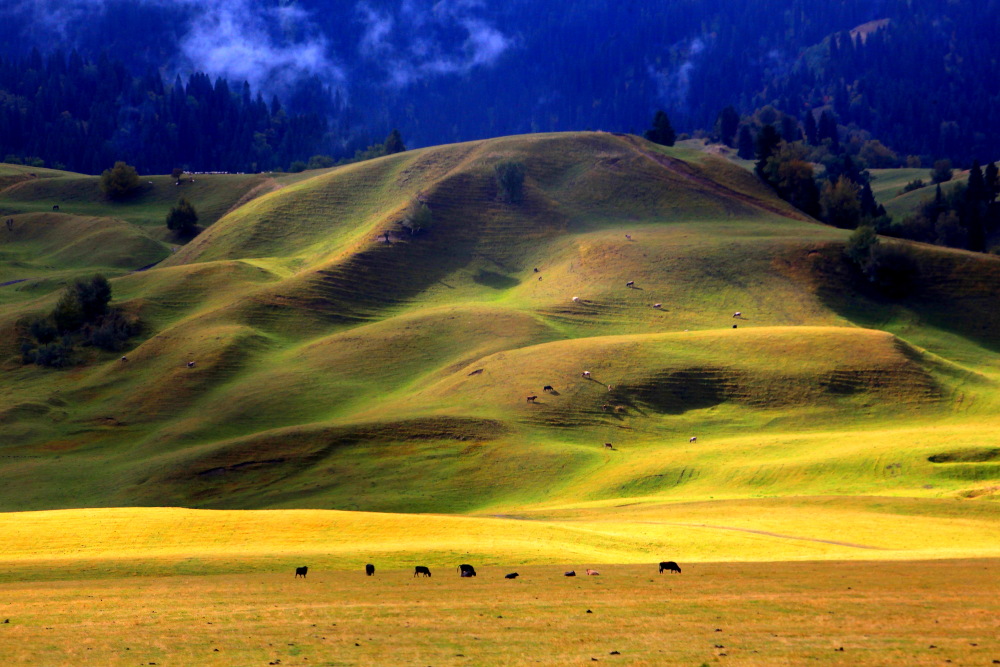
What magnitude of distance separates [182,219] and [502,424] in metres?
109

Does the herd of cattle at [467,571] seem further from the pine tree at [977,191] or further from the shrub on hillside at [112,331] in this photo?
the pine tree at [977,191]

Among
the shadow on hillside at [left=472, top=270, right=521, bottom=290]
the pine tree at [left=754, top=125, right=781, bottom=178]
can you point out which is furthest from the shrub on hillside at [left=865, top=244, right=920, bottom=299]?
the pine tree at [left=754, top=125, right=781, bottom=178]

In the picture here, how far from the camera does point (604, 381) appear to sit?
272 ft

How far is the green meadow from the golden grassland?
17 cm

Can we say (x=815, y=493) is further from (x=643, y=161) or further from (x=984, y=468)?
(x=643, y=161)

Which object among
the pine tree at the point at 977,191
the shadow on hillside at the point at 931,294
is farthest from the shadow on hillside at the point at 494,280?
the pine tree at the point at 977,191

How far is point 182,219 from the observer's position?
6599 inches

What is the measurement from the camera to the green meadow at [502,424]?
2652cm

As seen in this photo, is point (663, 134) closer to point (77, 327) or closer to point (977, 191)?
point (977, 191)

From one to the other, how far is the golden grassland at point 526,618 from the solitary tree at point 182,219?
14245cm

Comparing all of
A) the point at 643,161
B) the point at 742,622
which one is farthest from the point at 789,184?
the point at 742,622

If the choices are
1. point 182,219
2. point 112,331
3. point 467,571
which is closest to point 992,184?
point 182,219

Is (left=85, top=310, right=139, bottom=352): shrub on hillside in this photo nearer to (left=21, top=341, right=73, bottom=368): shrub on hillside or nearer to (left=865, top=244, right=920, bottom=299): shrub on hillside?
(left=21, top=341, right=73, bottom=368): shrub on hillside

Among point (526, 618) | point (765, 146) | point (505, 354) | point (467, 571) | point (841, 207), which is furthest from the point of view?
point (765, 146)
